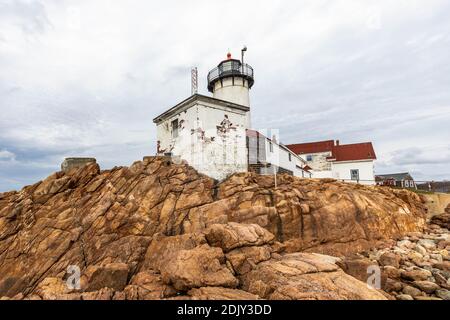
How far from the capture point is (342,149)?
36750 millimetres

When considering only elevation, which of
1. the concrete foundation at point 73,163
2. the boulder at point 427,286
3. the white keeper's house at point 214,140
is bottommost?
the boulder at point 427,286

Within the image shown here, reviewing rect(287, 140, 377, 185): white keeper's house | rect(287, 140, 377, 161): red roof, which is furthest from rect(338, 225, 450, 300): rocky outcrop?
rect(287, 140, 377, 161): red roof

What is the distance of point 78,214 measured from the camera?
13.3 meters

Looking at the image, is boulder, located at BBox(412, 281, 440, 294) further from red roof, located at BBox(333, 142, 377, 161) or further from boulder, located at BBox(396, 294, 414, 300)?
red roof, located at BBox(333, 142, 377, 161)

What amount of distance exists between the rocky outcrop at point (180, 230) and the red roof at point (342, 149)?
16944mm

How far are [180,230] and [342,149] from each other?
31.9 m

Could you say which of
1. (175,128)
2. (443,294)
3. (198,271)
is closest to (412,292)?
(443,294)

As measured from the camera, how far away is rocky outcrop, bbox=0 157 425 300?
844 cm

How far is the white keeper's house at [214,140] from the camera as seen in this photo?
60.6ft

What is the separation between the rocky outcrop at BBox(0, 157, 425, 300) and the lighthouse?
12.3m

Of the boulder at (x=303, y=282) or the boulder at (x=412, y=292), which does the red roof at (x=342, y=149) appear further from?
the boulder at (x=303, y=282)

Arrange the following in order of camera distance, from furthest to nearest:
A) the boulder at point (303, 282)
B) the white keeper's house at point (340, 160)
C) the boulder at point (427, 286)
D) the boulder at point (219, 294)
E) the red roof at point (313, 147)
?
the red roof at point (313, 147) < the white keeper's house at point (340, 160) < the boulder at point (427, 286) < the boulder at point (219, 294) < the boulder at point (303, 282)

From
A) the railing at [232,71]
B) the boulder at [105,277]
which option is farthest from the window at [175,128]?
the boulder at [105,277]
